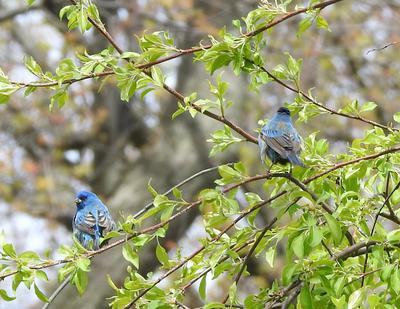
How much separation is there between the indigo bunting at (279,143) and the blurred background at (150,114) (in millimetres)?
6947

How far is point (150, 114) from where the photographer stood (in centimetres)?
1391

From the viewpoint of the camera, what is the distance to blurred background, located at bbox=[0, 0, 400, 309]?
12125 millimetres

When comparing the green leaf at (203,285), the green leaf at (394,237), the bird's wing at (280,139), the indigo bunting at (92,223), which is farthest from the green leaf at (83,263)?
the indigo bunting at (92,223)

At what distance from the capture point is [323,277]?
3.44m

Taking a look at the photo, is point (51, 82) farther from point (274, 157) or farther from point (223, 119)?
point (274, 157)

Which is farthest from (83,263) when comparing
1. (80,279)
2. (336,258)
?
(336,258)

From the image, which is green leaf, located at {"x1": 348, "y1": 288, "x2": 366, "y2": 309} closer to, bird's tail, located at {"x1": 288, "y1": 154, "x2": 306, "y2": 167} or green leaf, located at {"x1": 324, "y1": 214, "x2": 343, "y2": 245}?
green leaf, located at {"x1": 324, "y1": 214, "x2": 343, "y2": 245}

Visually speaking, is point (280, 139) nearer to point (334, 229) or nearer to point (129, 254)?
point (334, 229)

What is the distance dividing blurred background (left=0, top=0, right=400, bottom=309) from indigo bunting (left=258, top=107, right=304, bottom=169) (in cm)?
695

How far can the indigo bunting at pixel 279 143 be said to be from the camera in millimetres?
4023

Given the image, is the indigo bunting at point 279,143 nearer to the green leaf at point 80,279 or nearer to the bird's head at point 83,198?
the green leaf at point 80,279

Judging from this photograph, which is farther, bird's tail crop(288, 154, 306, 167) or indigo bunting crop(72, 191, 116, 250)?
indigo bunting crop(72, 191, 116, 250)

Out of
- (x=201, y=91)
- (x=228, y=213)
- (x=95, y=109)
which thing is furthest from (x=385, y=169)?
(x=95, y=109)

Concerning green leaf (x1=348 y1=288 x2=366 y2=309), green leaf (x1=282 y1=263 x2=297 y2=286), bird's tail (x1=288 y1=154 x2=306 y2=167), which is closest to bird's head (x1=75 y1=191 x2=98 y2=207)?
bird's tail (x1=288 y1=154 x2=306 y2=167)
